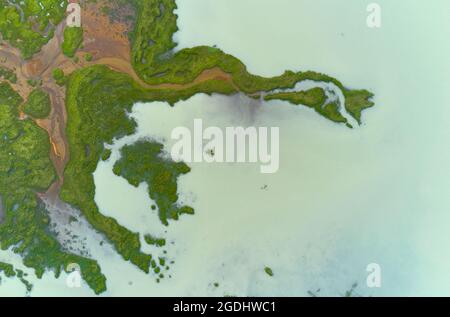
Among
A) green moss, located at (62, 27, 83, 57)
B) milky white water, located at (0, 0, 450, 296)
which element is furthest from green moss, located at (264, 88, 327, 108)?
green moss, located at (62, 27, 83, 57)

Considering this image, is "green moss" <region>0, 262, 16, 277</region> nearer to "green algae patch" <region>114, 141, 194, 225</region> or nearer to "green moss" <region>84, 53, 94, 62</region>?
"green algae patch" <region>114, 141, 194, 225</region>

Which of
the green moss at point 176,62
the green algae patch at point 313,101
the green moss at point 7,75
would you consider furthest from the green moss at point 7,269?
the green algae patch at point 313,101

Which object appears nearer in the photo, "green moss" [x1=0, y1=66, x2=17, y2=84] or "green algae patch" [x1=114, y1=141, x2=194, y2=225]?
"green algae patch" [x1=114, y1=141, x2=194, y2=225]

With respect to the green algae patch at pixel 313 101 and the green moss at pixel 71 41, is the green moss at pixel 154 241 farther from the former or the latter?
the green moss at pixel 71 41

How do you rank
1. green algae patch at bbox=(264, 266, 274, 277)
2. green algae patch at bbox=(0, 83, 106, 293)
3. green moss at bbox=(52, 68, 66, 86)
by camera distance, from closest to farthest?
1. green algae patch at bbox=(264, 266, 274, 277)
2. green algae patch at bbox=(0, 83, 106, 293)
3. green moss at bbox=(52, 68, 66, 86)
